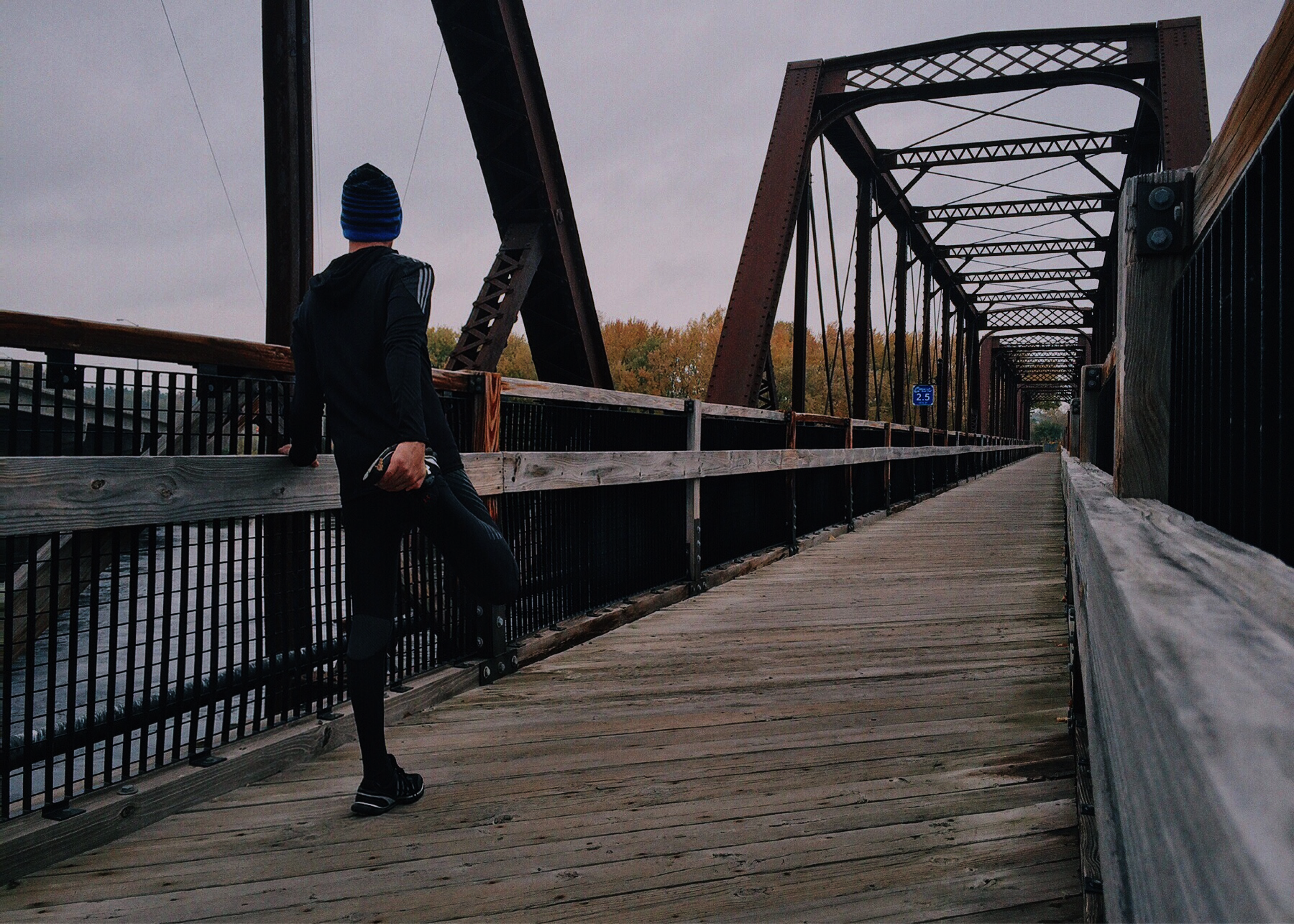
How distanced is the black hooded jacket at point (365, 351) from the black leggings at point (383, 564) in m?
0.09

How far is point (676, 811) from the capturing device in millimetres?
2432

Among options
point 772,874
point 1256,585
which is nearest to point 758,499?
point 772,874

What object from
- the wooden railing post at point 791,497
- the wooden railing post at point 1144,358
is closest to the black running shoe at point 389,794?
the wooden railing post at point 1144,358

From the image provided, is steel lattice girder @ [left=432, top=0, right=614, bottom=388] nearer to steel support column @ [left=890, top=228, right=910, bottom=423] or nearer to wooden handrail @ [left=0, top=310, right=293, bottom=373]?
wooden handrail @ [left=0, top=310, right=293, bottom=373]

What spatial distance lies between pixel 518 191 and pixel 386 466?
4.02 metres

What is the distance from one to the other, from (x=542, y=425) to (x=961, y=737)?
211 cm

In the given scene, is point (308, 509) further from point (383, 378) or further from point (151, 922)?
point (151, 922)

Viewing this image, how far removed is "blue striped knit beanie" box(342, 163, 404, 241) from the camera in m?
2.52

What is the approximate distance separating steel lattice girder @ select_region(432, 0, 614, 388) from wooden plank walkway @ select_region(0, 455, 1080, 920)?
2195mm

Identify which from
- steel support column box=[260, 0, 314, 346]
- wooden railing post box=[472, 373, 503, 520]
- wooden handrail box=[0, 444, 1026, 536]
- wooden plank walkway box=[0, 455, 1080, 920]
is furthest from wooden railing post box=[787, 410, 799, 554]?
steel support column box=[260, 0, 314, 346]

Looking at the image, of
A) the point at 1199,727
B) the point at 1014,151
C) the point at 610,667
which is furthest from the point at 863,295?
the point at 1199,727

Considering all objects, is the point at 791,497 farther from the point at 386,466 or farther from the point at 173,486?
the point at 173,486

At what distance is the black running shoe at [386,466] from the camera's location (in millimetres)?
2293

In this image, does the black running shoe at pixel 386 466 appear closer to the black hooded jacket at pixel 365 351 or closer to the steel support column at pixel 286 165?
the black hooded jacket at pixel 365 351
